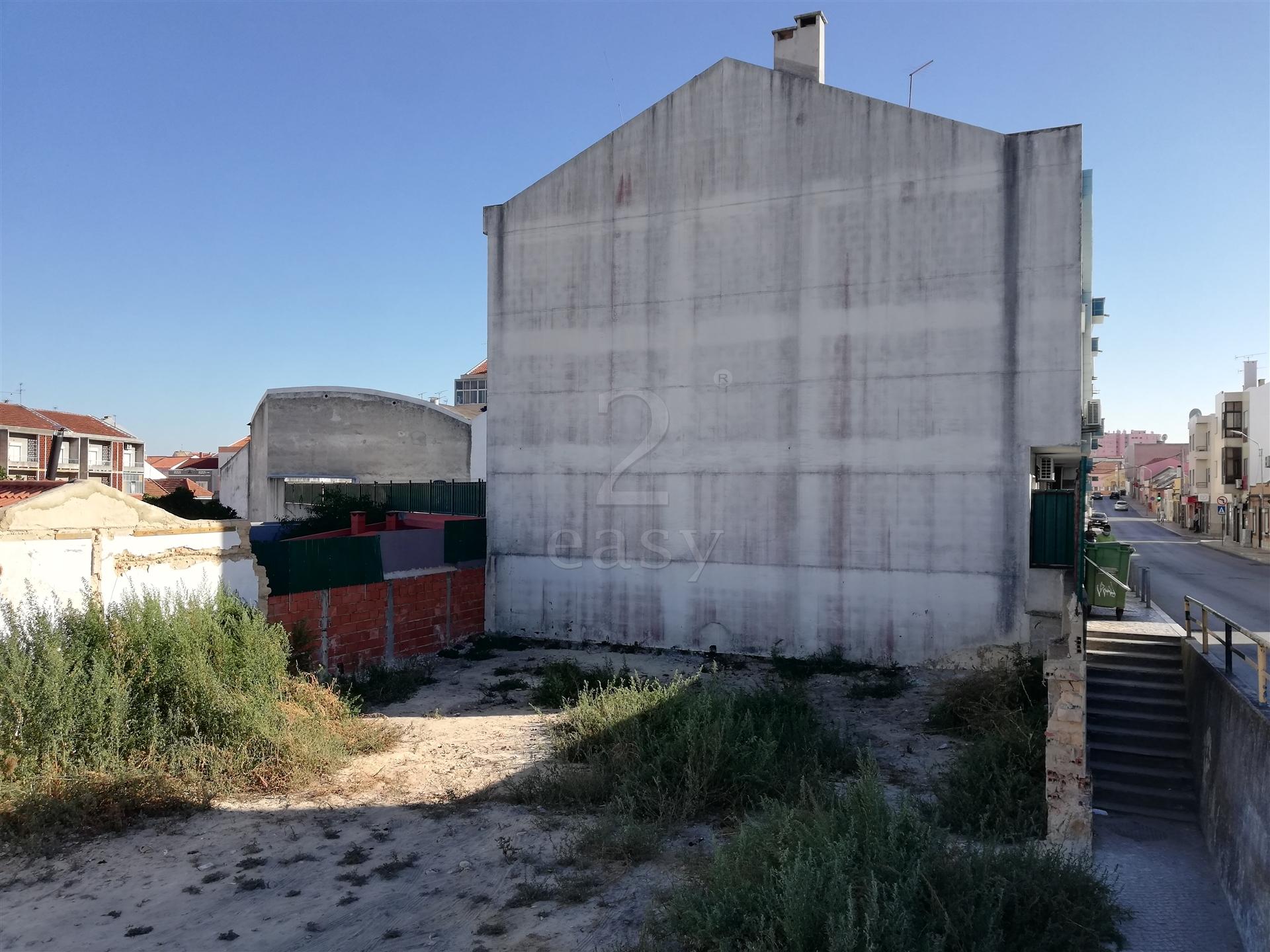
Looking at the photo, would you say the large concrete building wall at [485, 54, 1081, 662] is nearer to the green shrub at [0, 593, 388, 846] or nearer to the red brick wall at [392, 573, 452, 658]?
the red brick wall at [392, 573, 452, 658]

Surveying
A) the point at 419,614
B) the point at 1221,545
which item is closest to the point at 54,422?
the point at 419,614

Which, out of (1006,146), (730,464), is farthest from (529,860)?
(1006,146)

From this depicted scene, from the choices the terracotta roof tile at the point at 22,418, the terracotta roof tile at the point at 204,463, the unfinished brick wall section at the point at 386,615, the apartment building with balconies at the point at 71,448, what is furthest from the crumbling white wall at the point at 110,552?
the terracotta roof tile at the point at 204,463

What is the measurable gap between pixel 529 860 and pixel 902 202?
530 inches

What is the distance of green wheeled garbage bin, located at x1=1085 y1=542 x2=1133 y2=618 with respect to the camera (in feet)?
43.3

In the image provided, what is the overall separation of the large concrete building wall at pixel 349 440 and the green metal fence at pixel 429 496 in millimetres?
6609

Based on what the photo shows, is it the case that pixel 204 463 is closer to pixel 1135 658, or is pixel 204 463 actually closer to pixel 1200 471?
pixel 1135 658

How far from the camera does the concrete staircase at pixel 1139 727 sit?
902 cm

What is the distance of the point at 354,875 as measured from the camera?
710 cm

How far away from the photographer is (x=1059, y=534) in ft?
48.0

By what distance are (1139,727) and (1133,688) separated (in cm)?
74

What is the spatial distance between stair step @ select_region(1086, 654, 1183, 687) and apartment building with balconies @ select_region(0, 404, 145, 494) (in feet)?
171

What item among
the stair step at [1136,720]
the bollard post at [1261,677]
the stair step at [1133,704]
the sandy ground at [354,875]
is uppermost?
the bollard post at [1261,677]

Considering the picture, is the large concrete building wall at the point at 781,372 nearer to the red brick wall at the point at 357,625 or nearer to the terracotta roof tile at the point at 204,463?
the red brick wall at the point at 357,625
